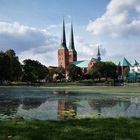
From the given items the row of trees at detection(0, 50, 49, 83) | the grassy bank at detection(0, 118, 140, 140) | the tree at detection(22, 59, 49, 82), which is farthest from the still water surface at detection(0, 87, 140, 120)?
the tree at detection(22, 59, 49, 82)

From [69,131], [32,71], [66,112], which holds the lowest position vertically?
[66,112]

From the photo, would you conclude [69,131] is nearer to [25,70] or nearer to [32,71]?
[25,70]

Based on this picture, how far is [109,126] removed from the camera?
15844 millimetres

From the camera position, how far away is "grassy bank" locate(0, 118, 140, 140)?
1285 cm

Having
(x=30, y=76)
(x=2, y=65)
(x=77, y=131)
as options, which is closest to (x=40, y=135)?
(x=77, y=131)

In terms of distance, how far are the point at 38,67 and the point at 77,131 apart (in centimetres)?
17851

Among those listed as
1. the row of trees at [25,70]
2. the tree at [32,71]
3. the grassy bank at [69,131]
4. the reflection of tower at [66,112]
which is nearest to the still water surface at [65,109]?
the reflection of tower at [66,112]

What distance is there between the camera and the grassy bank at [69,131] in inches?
506

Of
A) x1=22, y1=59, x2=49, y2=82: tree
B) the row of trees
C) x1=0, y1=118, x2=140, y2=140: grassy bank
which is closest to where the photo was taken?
x1=0, y1=118, x2=140, y2=140: grassy bank

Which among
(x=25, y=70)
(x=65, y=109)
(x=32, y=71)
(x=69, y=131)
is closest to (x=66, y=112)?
(x=65, y=109)

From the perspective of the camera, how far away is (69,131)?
46.5 ft

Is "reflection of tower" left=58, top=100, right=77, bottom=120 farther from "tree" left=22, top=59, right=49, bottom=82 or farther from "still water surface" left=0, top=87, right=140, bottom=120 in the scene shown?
"tree" left=22, top=59, right=49, bottom=82

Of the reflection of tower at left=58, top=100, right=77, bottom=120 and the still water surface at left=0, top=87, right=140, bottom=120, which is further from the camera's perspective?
the still water surface at left=0, top=87, right=140, bottom=120

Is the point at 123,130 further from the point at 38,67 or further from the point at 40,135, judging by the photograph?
the point at 38,67
